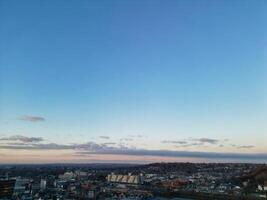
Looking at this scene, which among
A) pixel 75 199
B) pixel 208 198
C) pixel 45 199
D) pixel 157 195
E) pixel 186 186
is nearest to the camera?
pixel 45 199

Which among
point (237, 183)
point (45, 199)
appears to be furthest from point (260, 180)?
point (45, 199)

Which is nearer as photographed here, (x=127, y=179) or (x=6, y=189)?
(x=6, y=189)

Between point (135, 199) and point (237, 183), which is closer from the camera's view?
point (135, 199)

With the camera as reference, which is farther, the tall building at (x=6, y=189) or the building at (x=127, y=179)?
the building at (x=127, y=179)

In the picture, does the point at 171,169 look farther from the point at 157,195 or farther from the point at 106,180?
the point at 157,195

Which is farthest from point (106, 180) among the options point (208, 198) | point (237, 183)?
point (208, 198)

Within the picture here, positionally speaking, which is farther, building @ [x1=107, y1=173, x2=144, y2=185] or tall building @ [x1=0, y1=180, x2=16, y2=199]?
building @ [x1=107, y1=173, x2=144, y2=185]

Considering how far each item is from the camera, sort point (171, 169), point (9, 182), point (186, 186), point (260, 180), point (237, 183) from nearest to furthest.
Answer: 1. point (9, 182)
2. point (260, 180)
3. point (237, 183)
4. point (186, 186)
5. point (171, 169)

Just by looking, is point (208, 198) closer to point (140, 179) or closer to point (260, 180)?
point (260, 180)

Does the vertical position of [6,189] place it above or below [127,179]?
below
